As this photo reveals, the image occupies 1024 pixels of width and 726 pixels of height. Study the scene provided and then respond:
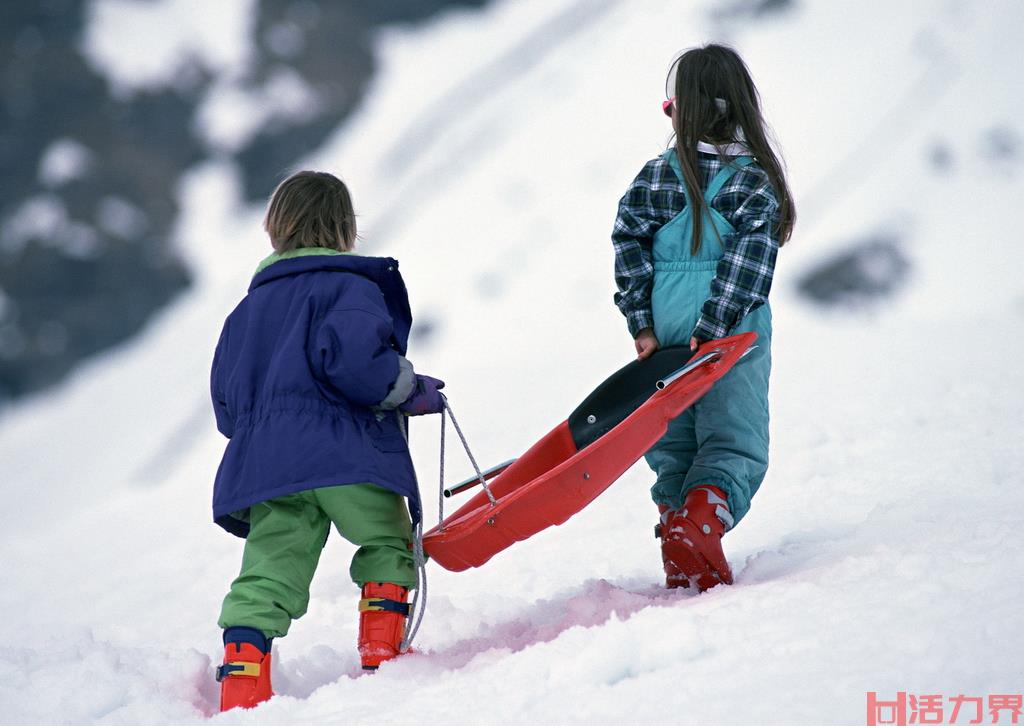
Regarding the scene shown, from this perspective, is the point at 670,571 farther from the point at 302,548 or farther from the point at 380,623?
the point at 302,548

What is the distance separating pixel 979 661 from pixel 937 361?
311cm

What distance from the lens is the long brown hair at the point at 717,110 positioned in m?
2.05

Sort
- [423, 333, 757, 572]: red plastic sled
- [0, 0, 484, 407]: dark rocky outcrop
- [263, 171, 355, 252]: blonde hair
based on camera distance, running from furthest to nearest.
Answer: [0, 0, 484, 407]: dark rocky outcrop, [263, 171, 355, 252]: blonde hair, [423, 333, 757, 572]: red plastic sled

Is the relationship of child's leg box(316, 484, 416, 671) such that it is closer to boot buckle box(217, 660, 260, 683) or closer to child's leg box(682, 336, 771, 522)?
boot buckle box(217, 660, 260, 683)

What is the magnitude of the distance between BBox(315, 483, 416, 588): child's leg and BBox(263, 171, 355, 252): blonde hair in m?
0.50

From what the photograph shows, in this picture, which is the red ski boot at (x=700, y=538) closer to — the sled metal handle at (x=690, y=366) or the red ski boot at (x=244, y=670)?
the sled metal handle at (x=690, y=366)

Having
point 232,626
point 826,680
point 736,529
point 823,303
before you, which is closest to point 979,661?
point 826,680

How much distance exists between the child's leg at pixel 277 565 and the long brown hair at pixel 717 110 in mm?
932

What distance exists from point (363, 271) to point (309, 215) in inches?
7.3

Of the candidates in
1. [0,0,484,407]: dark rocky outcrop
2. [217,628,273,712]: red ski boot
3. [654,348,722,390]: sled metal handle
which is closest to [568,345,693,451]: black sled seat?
[654,348,722,390]: sled metal handle

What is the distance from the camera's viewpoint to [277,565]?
1.87 meters

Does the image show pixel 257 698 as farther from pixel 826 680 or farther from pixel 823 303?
pixel 823 303

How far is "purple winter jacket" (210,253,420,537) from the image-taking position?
73.8 inches

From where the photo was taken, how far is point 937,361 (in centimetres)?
418
